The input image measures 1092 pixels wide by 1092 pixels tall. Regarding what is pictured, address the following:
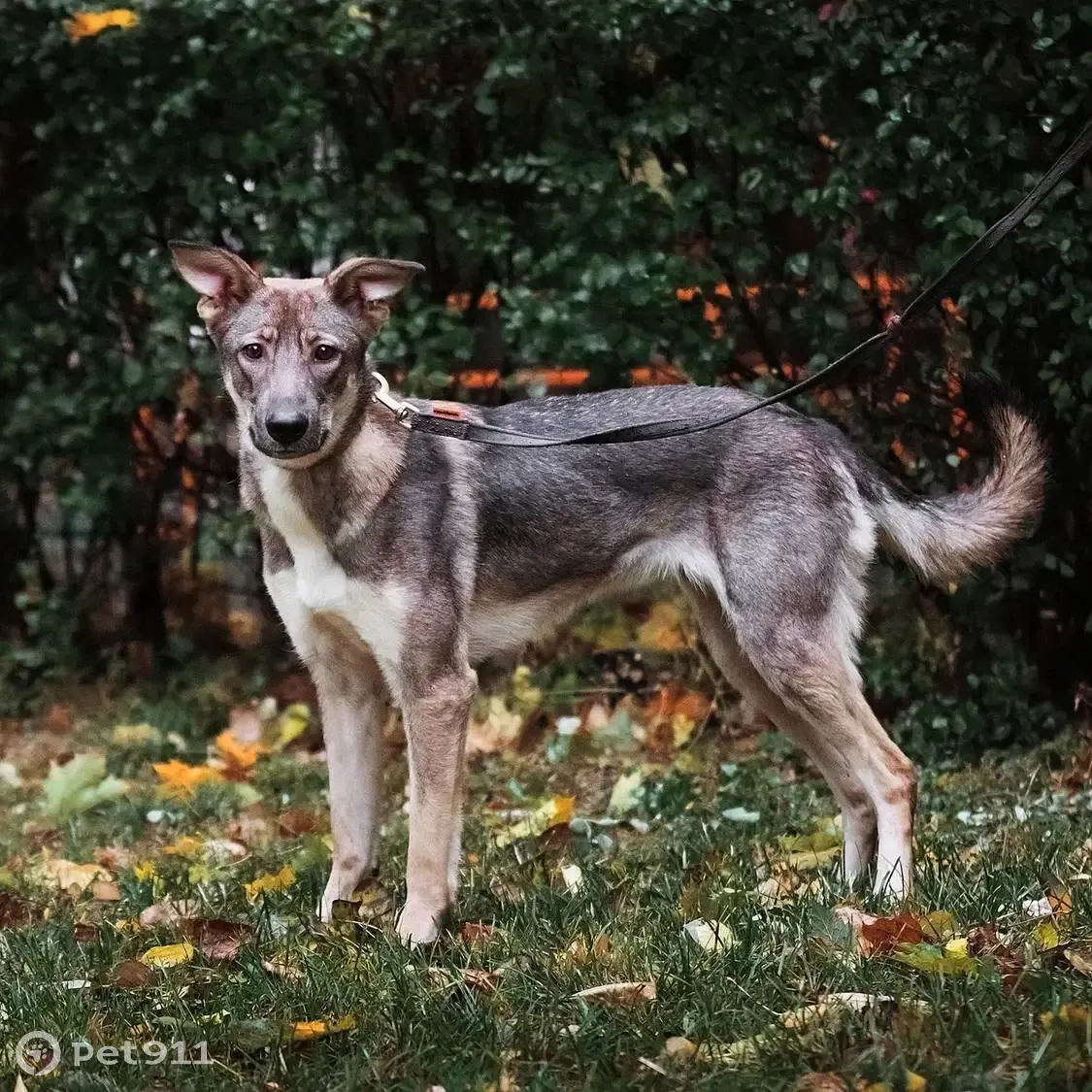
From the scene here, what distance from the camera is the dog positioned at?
3.80m

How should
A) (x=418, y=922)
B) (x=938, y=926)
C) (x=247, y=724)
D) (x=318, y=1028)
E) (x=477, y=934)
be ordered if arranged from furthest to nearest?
1. (x=247, y=724)
2. (x=418, y=922)
3. (x=477, y=934)
4. (x=938, y=926)
5. (x=318, y=1028)

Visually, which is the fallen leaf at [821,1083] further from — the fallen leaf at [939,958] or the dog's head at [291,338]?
the dog's head at [291,338]

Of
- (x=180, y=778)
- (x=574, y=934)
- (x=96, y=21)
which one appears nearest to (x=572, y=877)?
(x=574, y=934)

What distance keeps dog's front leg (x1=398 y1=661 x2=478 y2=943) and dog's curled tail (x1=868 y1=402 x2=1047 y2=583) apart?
1.39 metres

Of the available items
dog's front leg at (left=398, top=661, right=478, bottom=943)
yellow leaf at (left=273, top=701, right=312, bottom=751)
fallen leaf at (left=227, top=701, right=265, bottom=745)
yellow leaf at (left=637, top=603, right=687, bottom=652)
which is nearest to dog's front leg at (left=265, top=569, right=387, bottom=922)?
dog's front leg at (left=398, top=661, right=478, bottom=943)

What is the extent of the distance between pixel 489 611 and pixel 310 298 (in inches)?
40.5

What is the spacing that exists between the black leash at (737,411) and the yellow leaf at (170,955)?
5.01 ft

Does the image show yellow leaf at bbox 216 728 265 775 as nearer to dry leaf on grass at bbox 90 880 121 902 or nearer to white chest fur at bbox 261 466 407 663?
dry leaf on grass at bbox 90 880 121 902

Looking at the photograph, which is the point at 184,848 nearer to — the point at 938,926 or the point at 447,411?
the point at 447,411

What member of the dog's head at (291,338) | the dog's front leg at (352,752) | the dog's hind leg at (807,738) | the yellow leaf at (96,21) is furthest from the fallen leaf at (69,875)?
the yellow leaf at (96,21)

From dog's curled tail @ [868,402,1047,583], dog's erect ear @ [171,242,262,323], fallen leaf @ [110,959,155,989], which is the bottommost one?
fallen leaf @ [110,959,155,989]

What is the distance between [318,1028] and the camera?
2773 mm

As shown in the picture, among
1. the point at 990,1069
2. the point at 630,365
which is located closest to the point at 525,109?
the point at 630,365

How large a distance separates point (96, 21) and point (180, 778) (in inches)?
126
